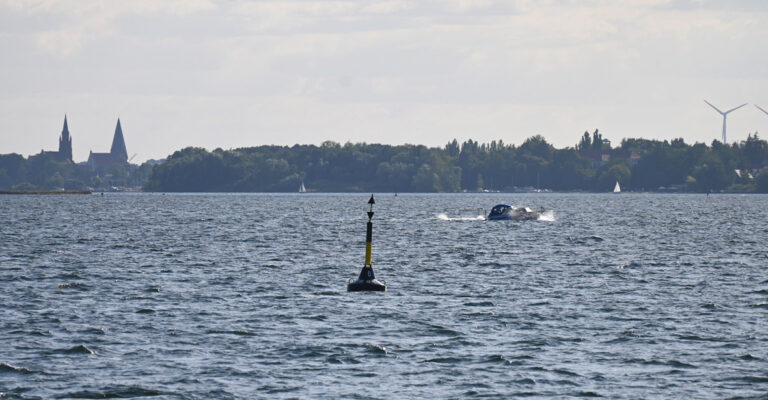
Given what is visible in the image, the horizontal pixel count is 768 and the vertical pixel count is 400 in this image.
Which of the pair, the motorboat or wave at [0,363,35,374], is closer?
wave at [0,363,35,374]

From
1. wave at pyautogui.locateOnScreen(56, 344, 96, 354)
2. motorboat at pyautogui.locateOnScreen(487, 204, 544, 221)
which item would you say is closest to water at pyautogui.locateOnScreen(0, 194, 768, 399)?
wave at pyautogui.locateOnScreen(56, 344, 96, 354)

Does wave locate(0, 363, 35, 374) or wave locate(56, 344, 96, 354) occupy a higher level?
wave locate(56, 344, 96, 354)

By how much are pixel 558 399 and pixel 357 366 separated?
22.4 ft

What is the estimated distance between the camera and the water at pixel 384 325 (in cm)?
3241

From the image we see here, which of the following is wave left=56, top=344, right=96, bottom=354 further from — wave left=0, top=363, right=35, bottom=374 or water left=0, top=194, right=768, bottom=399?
wave left=0, top=363, right=35, bottom=374

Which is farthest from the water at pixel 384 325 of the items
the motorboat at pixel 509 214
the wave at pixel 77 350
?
the motorboat at pixel 509 214

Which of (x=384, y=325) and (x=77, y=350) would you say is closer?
(x=77, y=350)

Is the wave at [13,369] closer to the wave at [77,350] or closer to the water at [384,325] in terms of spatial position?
the water at [384,325]

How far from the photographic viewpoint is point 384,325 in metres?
42.4

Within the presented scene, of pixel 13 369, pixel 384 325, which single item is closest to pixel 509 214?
pixel 384 325

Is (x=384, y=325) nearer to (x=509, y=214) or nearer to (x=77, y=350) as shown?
(x=77, y=350)

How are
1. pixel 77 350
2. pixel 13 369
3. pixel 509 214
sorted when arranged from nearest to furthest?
pixel 13 369 < pixel 77 350 < pixel 509 214

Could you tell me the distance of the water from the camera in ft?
106

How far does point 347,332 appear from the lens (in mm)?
40750
